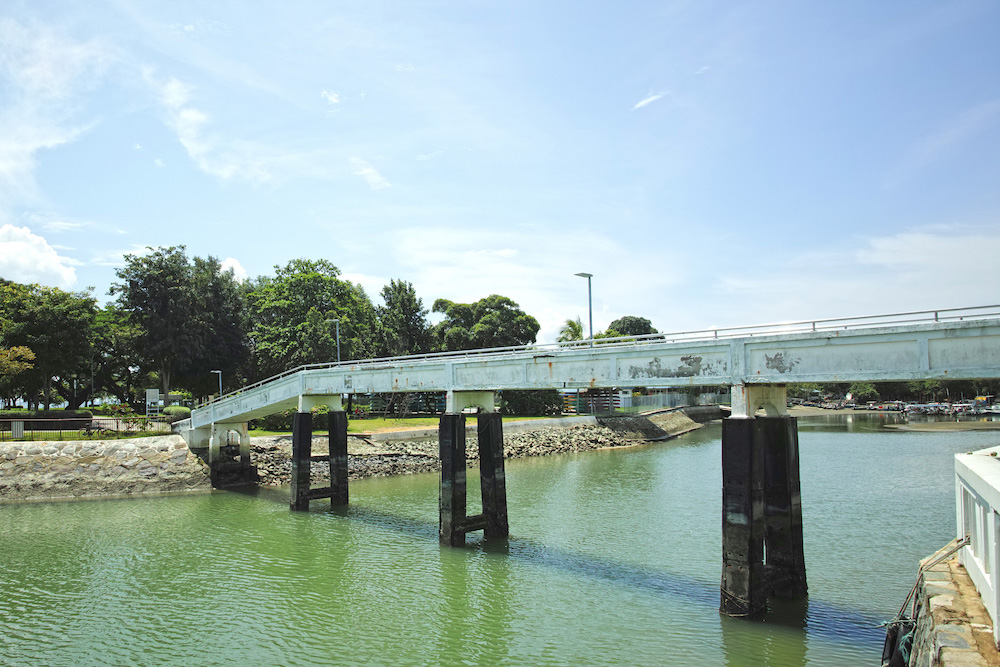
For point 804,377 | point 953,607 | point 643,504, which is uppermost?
point 804,377

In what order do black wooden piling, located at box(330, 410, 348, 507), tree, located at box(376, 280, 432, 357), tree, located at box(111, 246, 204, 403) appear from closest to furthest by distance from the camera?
black wooden piling, located at box(330, 410, 348, 507), tree, located at box(111, 246, 204, 403), tree, located at box(376, 280, 432, 357)

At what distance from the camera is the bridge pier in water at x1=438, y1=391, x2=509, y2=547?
79.7 ft

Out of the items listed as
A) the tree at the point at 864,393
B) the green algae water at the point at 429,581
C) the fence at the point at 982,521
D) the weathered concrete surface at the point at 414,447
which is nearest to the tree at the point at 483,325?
the weathered concrete surface at the point at 414,447

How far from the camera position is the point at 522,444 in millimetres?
57906

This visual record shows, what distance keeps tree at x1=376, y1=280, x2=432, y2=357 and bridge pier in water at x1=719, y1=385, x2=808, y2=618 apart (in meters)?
63.5

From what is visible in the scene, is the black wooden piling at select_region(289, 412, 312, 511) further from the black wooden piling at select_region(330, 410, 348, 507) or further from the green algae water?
the black wooden piling at select_region(330, 410, 348, 507)

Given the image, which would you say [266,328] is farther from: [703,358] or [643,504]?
[703,358]

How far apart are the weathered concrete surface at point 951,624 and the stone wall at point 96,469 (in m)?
36.6

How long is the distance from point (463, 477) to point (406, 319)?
5773cm

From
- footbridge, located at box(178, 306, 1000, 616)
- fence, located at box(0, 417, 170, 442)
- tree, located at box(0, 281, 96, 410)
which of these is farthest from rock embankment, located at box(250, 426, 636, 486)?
tree, located at box(0, 281, 96, 410)

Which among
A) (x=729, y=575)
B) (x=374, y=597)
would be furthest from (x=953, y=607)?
(x=374, y=597)

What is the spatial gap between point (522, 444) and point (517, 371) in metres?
35.0

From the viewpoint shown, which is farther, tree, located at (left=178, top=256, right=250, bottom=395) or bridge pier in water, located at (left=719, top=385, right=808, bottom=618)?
tree, located at (left=178, top=256, right=250, bottom=395)

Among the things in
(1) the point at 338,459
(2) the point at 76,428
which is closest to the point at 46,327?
(2) the point at 76,428
